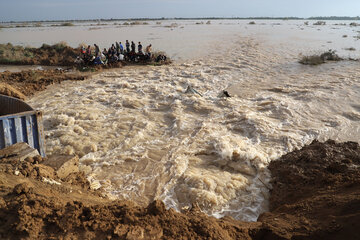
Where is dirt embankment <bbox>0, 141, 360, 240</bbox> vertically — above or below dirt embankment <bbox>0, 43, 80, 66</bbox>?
below

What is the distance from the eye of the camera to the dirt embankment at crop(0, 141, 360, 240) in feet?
8.44

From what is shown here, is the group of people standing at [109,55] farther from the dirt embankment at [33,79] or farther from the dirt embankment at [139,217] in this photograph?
the dirt embankment at [139,217]

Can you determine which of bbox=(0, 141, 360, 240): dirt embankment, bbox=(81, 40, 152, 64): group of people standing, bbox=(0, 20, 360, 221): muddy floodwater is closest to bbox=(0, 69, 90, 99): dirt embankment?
bbox=(0, 20, 360, 221): muddy floodwater

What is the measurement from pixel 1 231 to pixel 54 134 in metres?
4.47

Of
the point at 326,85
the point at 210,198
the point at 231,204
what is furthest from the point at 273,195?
the point at 326,85

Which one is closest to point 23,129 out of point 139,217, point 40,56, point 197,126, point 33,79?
point 139,217

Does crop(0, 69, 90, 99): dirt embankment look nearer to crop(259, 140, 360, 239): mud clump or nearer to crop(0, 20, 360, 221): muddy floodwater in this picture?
crop(0, 20, 360, 221): muddy floodwater

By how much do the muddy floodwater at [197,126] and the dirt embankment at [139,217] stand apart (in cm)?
89

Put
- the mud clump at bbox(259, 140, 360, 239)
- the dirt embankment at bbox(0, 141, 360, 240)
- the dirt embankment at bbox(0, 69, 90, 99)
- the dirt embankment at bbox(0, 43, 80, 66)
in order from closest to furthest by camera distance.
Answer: the dirt embankment at bbox(0, 141, 360, 240) → the mud clump at bbox(259, 140, 360, 239) → the dirt embankment at bbox(0, 69, 90, 99) → the dirt embankment at bbox(0, 43, 80, 66)

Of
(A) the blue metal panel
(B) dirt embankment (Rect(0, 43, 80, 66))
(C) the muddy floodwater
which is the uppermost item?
(B) dirt embankment (Rect(0, 43, 80, 66))

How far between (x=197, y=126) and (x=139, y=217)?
4.57 meters

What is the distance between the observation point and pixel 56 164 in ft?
14.3

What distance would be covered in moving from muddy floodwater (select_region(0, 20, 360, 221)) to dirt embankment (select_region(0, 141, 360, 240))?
0.89 metres

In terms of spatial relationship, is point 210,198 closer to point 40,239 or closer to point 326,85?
point 40,239
